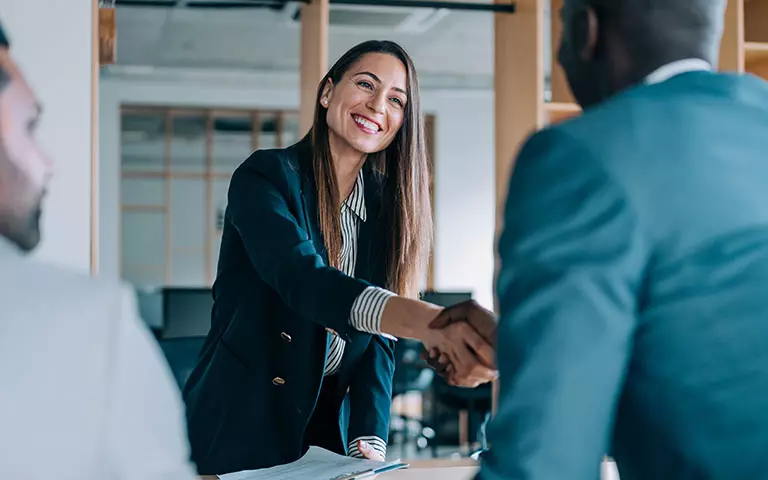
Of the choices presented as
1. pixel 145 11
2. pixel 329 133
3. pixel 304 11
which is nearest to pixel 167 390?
pixel 329 133

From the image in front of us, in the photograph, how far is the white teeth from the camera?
1957 millimetres

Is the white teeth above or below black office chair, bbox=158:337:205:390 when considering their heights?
above

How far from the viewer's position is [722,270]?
2.39 feet

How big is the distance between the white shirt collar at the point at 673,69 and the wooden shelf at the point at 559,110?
2552 mm

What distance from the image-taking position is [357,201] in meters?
1.99

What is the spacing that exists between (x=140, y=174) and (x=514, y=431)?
11.3 m

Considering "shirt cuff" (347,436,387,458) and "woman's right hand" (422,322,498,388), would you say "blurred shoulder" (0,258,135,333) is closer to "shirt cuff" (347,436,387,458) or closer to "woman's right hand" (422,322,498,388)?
"woman's right hand" (422,322,498,388)

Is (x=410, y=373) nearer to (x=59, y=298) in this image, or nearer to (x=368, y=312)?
(x=368, y=312)

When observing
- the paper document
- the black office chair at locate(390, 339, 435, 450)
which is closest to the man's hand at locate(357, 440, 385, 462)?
the paper document

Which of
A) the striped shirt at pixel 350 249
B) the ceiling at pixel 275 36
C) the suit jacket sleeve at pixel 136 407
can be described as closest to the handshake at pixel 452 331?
the striped shirt at pixel 350 249

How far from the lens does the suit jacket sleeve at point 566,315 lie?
706mm

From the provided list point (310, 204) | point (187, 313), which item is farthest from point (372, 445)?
point (187, 313)

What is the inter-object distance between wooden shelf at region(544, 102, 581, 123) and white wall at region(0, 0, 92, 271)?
1.69 m

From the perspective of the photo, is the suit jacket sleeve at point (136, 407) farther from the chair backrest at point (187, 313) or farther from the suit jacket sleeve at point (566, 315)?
the chair backrest at point (187, 313)
